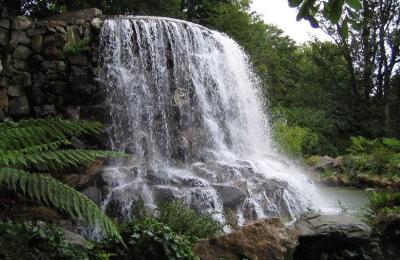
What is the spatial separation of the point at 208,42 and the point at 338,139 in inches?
382

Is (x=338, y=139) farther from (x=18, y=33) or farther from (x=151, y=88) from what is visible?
(x=18, y=33)

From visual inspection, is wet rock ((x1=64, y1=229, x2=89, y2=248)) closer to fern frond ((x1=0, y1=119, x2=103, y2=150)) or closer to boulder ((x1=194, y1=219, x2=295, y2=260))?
fern frond ((x1=0, y1=119, x2=103, y2=150))

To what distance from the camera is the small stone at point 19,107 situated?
798cm

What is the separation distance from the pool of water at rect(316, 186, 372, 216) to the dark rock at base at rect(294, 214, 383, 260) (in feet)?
8.49

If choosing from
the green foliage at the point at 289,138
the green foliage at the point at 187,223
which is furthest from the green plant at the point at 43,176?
the green foliage at the point at 289,138

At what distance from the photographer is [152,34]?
9.20 metres

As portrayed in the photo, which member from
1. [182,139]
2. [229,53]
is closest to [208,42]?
[229,53]

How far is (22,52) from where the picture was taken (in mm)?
8297

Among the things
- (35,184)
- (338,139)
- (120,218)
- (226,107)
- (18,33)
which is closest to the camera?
(35,184)

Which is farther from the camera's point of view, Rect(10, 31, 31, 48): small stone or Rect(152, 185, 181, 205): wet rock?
Rect(10, 31, 31, 48): small stone

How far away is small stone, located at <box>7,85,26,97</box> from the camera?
803 centimetres

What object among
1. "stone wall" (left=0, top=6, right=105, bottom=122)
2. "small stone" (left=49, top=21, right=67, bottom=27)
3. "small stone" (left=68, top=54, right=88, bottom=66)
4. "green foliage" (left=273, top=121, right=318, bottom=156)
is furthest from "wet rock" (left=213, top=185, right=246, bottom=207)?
"green foliage" (left=273, top=121, right=318, bottom=156)

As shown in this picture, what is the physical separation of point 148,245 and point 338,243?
1908mm

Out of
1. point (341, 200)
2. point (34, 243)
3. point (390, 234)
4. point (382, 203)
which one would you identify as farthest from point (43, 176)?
point (341, 200)
